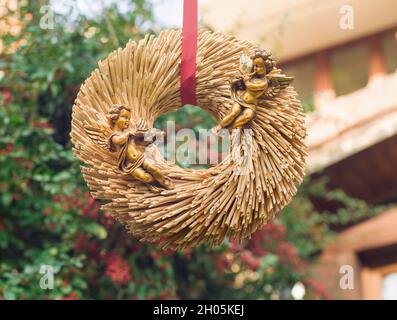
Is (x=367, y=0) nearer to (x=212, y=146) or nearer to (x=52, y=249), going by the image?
(x=212, y=146)

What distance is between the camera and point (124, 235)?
1872 mm

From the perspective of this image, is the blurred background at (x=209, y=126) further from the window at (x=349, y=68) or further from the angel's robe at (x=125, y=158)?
the angel's robe at (x=125, y=158)

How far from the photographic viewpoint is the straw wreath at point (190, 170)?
0.85 meters

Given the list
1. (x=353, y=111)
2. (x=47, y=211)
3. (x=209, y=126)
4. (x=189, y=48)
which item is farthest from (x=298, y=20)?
(x=189, y=48)

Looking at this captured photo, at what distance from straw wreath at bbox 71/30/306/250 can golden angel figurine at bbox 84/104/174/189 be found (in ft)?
0.05

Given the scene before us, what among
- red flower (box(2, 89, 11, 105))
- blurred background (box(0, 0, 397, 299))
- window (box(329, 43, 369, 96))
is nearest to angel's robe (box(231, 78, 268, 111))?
blurred background (box(0, 0, 397, 299))

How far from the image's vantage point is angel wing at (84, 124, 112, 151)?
0.88m

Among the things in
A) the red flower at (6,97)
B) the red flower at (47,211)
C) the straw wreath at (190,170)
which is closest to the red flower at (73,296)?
the red flower at (47,211)

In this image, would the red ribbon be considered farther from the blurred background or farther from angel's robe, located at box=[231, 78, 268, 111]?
the blurred background

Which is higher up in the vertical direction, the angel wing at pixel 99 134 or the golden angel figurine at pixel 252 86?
the golden angel figurine at pixel 252 86

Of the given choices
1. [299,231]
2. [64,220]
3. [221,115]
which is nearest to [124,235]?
[64,220]

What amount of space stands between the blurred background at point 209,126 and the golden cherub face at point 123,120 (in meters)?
0.44

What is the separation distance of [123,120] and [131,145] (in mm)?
35

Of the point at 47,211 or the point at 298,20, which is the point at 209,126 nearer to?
the point at 47,211
